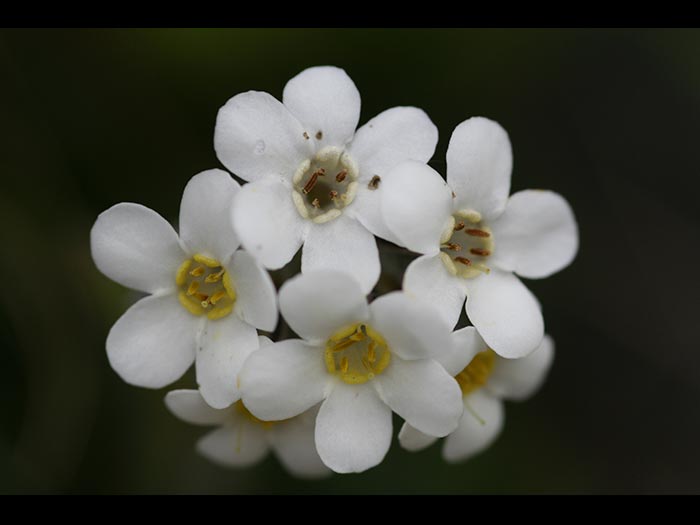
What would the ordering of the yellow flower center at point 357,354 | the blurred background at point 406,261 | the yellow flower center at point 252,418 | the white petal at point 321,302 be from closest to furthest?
1. the white petal at point 321,302
2. the yellow flower center at point 357,354
3. the yellow flower center at point 252,418
4. the blurred background at point 406,261

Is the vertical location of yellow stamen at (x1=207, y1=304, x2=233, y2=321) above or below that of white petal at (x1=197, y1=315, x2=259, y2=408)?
above

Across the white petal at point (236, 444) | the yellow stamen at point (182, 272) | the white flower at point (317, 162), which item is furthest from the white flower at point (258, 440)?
the white flower at point (317, 162)

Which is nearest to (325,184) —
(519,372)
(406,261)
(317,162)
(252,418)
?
(317,162)

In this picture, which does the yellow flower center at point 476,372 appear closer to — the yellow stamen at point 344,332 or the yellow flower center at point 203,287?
the yellow stamen at point 344,332

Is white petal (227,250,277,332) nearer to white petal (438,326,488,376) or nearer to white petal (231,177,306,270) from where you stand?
white petal (231,177,306,270)

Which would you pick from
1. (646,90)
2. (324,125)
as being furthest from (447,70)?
(324,125)

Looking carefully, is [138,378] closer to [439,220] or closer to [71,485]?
[439,220]

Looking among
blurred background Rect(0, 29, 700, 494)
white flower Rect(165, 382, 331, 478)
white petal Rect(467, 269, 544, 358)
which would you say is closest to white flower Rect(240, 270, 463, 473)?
white petal Rect(467, 269, 544, 358)
